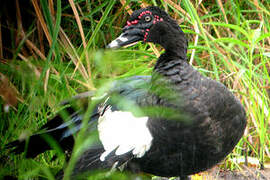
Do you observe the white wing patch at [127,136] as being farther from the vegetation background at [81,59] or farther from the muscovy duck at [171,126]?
the vegetation background at [81,59]

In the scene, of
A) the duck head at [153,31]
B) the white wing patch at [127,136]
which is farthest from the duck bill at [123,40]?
the white wing patch at [127,136]

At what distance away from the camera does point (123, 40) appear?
59.5 inches

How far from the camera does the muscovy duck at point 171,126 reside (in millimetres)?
1328

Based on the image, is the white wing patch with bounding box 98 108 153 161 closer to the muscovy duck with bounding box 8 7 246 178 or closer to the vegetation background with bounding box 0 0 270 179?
the muscovy duck with bounding box 8 7 246 178

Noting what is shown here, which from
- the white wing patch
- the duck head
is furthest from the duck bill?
the white wing patch

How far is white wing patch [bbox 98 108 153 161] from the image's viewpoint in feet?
4.47

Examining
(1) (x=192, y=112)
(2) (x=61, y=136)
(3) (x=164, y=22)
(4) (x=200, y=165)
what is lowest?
(4) (x=200, y=165)

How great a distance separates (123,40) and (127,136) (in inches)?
16.2

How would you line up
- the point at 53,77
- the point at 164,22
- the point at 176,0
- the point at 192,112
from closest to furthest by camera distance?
1. the point at 192,112
2. the point at 164,22
3. the point at 53,77
4. the point at 176,0

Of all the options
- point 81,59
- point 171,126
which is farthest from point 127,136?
point 81,59

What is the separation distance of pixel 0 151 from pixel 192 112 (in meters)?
0.77

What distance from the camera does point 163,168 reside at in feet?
4.61

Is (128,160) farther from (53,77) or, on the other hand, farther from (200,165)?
(53,77)

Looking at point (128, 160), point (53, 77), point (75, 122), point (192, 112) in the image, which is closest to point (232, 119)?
point (192, 112)
